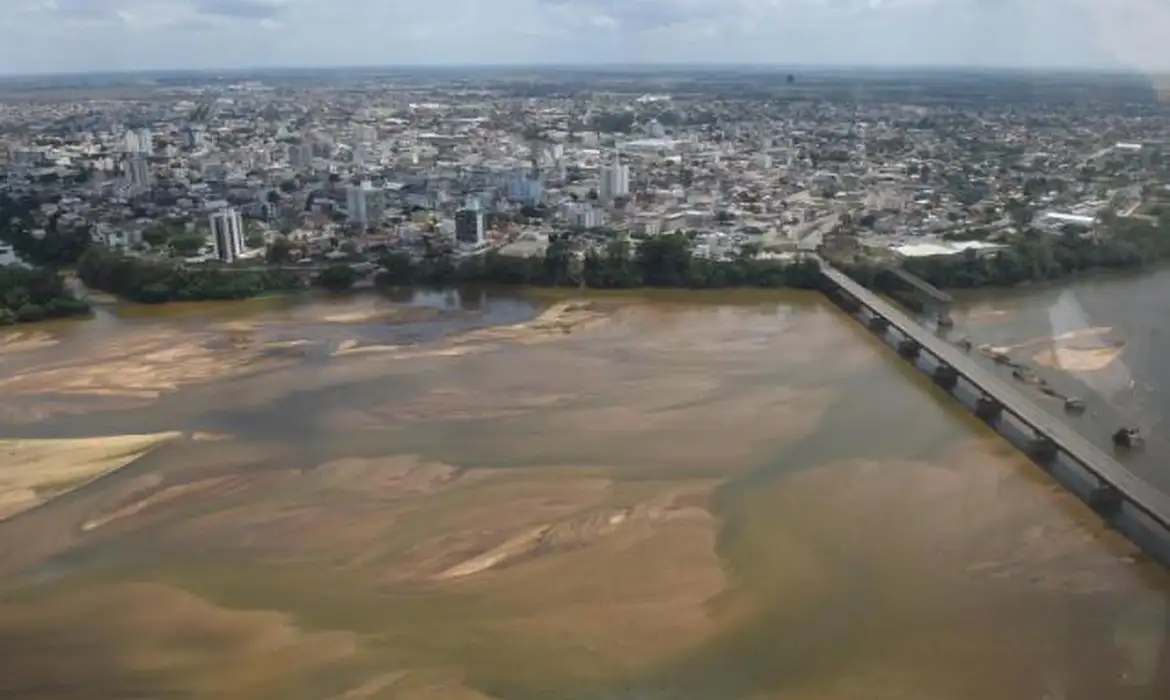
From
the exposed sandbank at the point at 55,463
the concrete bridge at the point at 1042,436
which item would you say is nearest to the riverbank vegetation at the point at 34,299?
the exposed sandbank at the point at 55,463

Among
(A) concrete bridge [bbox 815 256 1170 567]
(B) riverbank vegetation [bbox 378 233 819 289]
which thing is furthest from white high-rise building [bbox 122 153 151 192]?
(A) concrete bridge [bbox 815 256 1170 567]

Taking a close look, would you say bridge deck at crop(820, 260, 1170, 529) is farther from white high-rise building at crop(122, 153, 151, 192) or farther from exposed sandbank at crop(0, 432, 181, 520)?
white high-rise building at crop(122, 153, 151, 192)

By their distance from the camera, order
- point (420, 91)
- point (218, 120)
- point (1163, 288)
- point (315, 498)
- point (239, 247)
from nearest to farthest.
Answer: point (315, 498), point (1163, 288), point (239, 247), point (218, 120), point (420, 91)

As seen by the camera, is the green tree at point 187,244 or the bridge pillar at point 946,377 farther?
the green tree at point 187,244

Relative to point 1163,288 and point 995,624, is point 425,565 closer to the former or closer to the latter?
point 995,624

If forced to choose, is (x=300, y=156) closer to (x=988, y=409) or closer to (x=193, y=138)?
(x=193, y=138)

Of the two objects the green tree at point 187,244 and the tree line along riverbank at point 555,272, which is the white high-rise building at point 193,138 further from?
the tree line along riverbank at point 555,272

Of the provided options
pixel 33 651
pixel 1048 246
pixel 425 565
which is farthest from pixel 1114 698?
pixel 1048 246
